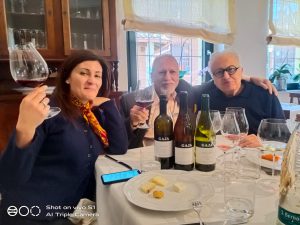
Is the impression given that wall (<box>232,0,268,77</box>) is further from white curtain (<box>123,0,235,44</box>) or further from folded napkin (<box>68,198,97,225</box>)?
folded napkin (<box>68,198,97,225</box>)

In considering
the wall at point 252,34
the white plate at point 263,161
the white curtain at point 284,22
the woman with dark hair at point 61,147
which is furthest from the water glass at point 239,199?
the white curtain at point 284,22

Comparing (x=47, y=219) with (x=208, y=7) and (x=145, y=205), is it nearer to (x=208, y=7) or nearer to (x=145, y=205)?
(x=145, y=205)

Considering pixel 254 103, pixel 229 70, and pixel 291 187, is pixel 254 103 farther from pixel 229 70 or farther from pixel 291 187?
pixel 291 187

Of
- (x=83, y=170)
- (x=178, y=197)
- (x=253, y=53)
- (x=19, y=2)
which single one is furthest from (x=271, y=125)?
(x=253, y=53)

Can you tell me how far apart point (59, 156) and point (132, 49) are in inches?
71.2

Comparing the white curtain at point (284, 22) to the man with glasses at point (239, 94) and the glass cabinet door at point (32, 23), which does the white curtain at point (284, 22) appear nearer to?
the man with glasses at point (239, 94)

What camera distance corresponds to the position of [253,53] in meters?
3.14

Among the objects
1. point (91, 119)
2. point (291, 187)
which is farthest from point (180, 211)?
point (91, 119)

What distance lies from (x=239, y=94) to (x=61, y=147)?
45.8 inches

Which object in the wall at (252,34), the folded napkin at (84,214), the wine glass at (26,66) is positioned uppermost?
the wall at (252,34)

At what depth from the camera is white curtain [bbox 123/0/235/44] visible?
2.45 metres

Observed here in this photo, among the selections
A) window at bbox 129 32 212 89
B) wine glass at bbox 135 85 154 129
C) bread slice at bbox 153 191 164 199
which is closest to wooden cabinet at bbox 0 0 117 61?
window at bbox 129 32 212 89

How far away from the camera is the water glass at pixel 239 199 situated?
2.11 feet

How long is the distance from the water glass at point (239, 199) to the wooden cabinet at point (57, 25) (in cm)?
190
